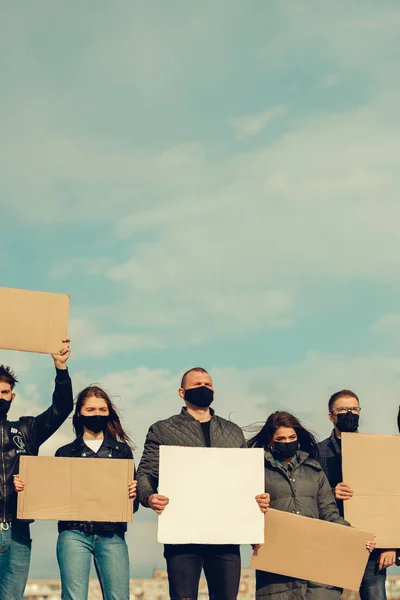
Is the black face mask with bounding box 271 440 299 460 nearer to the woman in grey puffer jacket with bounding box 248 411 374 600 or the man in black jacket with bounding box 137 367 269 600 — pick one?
the woman in grey puffer jacket with bounding box 248 411 374 600

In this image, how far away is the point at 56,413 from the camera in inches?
305

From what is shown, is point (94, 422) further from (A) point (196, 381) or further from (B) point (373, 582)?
(B) point (373, 582)

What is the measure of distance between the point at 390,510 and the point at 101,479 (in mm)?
2479

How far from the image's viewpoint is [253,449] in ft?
24.4

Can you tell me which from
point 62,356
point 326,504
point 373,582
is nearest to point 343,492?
point 326,504

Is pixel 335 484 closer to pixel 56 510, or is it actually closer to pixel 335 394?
pixel 335 394

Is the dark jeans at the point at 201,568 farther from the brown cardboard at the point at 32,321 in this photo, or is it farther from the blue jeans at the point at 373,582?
the brown cardboard at the point at 32,321

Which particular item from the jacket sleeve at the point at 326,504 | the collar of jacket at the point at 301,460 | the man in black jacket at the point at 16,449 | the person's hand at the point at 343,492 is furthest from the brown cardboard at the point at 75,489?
the person's hand at the point at 343,492

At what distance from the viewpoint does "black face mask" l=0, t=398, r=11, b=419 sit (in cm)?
768

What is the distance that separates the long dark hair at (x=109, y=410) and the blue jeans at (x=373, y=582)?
236 cm

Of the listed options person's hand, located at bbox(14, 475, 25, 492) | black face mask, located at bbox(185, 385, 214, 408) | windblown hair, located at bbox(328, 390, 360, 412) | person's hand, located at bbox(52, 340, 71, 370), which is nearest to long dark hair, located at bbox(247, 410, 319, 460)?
windblown hair, located at bbox(328, 390, 360, 412)

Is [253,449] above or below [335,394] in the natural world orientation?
below

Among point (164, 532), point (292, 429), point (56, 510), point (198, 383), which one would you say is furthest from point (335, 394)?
point (56, 510)

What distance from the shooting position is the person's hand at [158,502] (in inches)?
286
